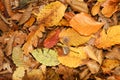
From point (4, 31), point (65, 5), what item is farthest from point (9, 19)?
point (65, 5)

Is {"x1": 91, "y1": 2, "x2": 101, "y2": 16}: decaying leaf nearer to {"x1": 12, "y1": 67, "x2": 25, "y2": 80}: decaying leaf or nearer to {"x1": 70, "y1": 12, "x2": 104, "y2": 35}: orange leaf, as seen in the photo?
{"x1": 70, "y1": 12, "x2": 104, "y2": 35}: orange leaf

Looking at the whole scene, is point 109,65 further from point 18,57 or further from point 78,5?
point 18,57

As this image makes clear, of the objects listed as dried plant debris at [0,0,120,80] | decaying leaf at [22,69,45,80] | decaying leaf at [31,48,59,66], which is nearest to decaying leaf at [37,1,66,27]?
dried plant debris at [0,0,120,80]

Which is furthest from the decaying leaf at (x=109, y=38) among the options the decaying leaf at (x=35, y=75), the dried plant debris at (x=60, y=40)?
the decaying leaf at (x=35, y=75)

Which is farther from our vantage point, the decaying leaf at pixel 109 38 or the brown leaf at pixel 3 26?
the brown leaf at pixel 3 26

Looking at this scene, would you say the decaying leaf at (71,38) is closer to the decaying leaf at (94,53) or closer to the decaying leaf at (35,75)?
the decaying leaf at (94,53)

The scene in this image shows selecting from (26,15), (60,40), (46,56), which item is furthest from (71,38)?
(26,15)
